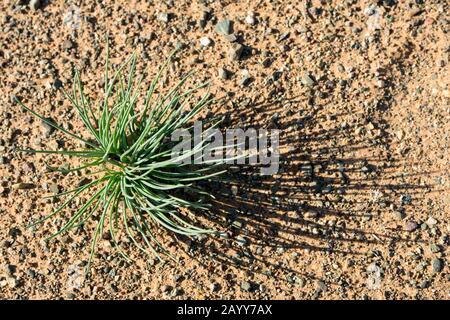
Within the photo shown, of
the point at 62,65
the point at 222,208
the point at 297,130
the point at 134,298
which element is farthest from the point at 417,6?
the point at 134,298

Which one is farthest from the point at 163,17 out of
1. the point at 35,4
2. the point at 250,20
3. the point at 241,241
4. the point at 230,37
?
the point at 241,241

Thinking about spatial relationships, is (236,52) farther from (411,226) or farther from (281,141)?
(411,226)

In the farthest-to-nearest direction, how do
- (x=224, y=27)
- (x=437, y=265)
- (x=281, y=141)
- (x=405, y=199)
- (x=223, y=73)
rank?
(x=224, y=27), (x=223, y=73), (x=281, y=141), (x=405, y=199), (x=437, y=265)

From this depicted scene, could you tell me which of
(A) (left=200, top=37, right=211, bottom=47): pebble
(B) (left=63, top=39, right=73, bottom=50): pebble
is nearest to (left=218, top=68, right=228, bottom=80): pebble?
(A) (left=200, top=37, right=211, bottom=47): pebble

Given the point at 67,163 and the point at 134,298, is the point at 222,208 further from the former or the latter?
the point at 67,163

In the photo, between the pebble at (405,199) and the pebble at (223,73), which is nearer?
the pebble at (405,199)

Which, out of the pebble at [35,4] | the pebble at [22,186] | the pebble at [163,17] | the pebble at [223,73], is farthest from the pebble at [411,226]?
the pebble at [35,4]

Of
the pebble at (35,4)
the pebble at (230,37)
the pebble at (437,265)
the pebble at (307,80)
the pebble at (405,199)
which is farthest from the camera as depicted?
the pebble at (35,4)

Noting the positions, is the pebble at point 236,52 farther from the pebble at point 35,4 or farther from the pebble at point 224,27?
the pebble at point 35,4
